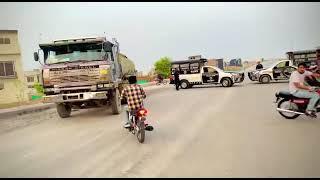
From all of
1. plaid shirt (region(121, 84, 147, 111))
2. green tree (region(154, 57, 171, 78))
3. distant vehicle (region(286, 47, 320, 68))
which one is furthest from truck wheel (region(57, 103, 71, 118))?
green tree (region(154, 57, 171, 78))

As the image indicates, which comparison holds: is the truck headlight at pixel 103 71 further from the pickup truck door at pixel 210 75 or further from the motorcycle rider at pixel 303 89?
the pickup truck door at pixel 210 75

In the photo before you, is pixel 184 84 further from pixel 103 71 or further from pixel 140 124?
pixel 140 124

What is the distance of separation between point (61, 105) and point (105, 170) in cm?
866

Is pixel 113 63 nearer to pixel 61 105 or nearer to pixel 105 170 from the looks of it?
pixel 61 105

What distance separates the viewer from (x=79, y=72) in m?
12.5

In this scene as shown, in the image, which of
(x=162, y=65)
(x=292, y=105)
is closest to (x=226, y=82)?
(x=292, y=105)

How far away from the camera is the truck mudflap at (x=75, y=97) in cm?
1226

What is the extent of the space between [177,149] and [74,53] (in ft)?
24.5

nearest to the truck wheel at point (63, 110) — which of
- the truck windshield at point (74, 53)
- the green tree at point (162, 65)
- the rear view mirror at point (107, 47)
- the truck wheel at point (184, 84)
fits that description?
the truck windshield at point (74, 53)

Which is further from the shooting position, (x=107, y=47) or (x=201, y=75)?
(x=201, y=75)

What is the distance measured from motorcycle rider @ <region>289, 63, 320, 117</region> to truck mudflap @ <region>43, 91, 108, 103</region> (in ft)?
20.4

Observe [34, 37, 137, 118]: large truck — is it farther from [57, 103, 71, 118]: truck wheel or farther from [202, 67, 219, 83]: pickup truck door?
[202, 67, 219, 83]: pickup truck door

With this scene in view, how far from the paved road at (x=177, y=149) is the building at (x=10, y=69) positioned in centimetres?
3118

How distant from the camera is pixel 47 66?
12.8 meters
